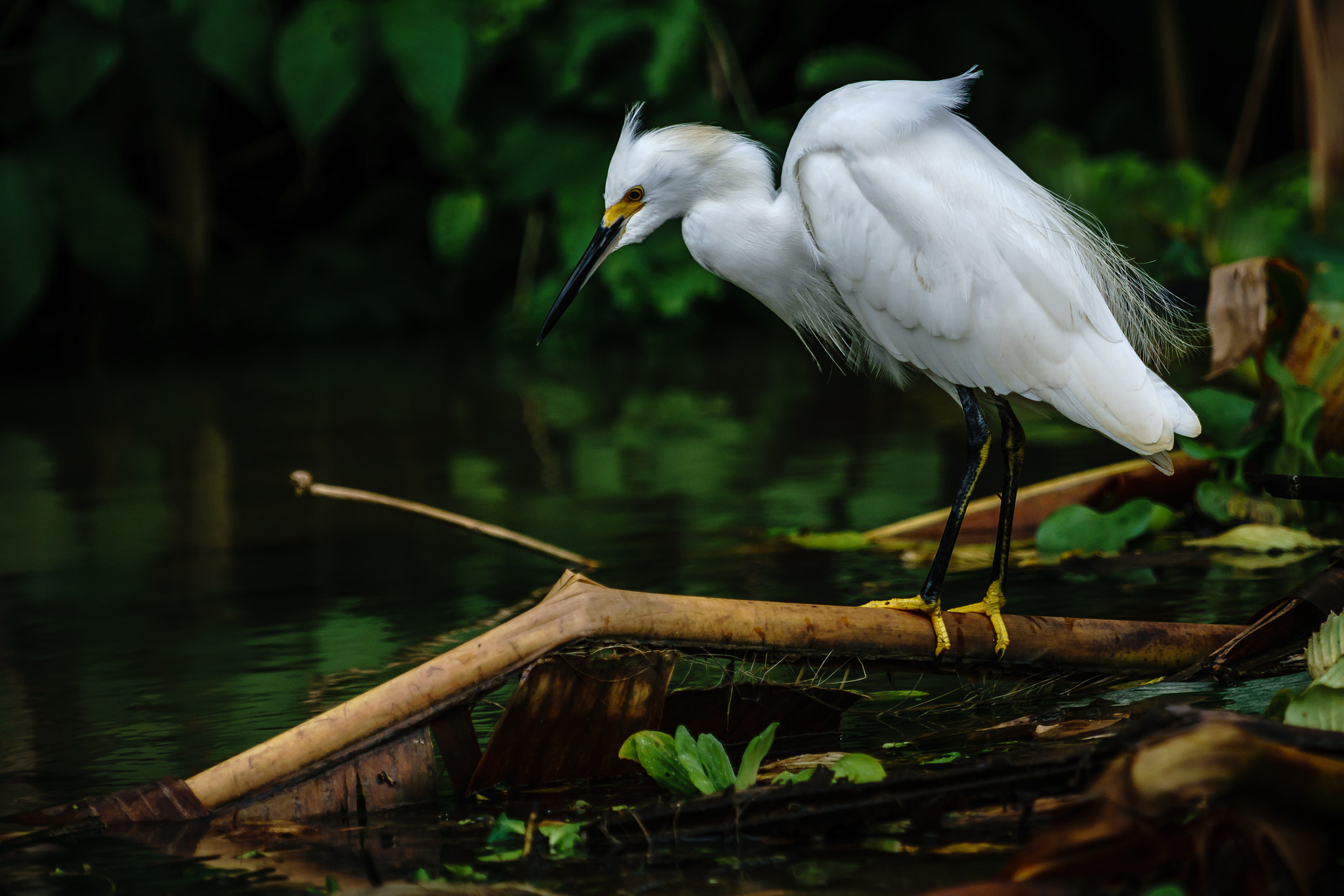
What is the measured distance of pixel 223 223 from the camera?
9.16m

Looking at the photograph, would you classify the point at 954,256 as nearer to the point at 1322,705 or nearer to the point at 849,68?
the point at 1322,705

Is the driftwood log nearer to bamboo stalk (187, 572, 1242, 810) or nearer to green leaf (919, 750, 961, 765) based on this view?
bamboo stalk (187, 572, 1242, 810)

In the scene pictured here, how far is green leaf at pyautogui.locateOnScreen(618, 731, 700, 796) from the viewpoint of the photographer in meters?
1.63

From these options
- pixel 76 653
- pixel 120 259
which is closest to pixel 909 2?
pixel 120 259

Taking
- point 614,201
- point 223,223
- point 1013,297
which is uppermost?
point 223,223

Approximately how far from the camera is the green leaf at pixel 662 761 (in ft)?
5.35

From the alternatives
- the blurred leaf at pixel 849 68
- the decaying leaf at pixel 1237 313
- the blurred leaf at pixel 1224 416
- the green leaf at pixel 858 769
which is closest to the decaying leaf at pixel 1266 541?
the blurred leaf at pixel 1224 416

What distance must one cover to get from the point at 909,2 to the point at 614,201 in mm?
7623

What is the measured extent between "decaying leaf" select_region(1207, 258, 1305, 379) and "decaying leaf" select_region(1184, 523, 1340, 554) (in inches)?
14.1

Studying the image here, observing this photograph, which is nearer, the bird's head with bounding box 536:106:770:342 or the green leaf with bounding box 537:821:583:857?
the green leaf with bounding box 537:821:583:857

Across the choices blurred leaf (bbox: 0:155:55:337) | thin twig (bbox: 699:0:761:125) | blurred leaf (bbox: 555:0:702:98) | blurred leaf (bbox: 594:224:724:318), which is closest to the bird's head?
blurred leaf (bbox: 594:224:724:318)

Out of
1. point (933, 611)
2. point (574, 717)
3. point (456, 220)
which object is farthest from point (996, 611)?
point (456, 220)

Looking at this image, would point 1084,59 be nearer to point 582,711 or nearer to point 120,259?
point 120,259

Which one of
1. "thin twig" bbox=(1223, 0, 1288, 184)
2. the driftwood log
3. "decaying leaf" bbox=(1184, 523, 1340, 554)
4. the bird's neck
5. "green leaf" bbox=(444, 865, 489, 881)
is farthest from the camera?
"thin twig" bbox=(1223, 0, 1288, 184)
